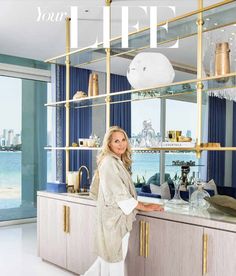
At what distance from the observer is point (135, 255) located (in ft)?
9.49

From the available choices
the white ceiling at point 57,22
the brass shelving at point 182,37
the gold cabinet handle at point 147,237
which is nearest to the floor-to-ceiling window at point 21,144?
the white ceiling at point 57,22

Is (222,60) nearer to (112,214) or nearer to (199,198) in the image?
(199,198)

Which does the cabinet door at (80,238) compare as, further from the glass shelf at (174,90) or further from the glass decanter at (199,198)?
the glass shelf at (174,90)

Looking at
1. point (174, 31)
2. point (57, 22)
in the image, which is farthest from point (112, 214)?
point (57, 22)

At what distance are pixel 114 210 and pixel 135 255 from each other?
47cm

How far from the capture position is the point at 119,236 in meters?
2.70

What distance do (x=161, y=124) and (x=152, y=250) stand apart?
407 cm

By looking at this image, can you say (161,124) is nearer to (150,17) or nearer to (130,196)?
(150,17)

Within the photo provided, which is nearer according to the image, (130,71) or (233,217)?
(233,217)

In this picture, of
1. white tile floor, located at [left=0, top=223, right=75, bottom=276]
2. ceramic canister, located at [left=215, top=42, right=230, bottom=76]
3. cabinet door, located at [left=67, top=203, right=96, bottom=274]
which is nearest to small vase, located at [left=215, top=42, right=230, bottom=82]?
ceramic canister, located at [left=215, top=42, right=230, bottom=76]

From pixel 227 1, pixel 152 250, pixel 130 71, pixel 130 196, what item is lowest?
pixel 152 250

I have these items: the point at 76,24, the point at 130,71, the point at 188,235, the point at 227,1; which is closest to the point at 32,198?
the point at 76,24

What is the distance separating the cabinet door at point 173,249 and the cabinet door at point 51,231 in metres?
1.15

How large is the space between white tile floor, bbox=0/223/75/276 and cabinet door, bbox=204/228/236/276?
166 cm
